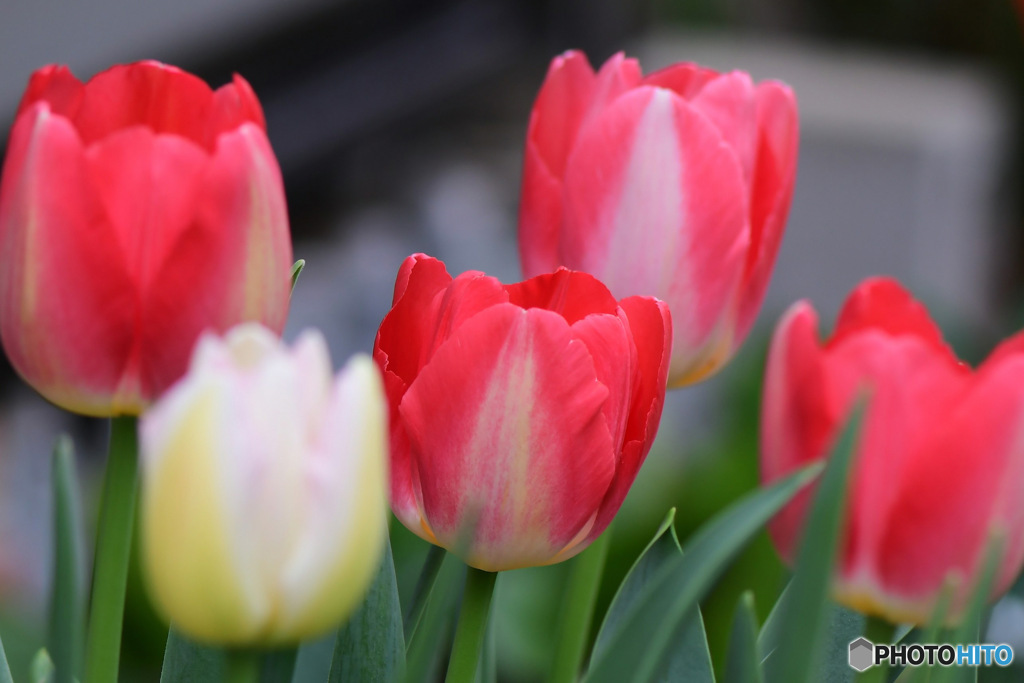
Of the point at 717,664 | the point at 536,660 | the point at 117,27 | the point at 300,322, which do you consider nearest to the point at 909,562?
the point at 717,664

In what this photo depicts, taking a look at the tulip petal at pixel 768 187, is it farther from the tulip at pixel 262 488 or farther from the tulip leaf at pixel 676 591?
the tulip at pixel 262 488

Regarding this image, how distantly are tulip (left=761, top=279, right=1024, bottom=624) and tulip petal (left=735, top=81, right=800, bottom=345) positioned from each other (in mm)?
96

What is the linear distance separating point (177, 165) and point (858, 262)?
2156 mm

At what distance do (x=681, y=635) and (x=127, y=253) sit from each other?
0.22 metres

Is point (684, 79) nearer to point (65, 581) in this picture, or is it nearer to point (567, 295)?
point (567, 295)

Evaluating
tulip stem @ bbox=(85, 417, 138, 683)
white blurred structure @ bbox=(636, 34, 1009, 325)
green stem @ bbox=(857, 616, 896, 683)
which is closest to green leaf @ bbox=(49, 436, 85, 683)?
tulip stem @ bbox=(85, 417, 138, 683)

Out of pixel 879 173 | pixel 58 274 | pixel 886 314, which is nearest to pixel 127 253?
pixel 58 274

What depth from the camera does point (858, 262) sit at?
2318mm

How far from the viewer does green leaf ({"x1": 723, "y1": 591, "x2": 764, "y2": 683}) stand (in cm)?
31

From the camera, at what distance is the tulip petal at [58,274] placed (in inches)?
11.7

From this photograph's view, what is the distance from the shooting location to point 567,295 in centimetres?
36

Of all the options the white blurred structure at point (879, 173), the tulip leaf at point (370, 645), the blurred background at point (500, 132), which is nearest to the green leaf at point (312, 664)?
the tulip leaf at point (370, 645)

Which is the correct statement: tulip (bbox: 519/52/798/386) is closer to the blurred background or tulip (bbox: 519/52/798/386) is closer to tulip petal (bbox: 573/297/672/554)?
tulip petal (bbox: 573/297/672/554)

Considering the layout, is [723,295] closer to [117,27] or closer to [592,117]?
[592,117]
